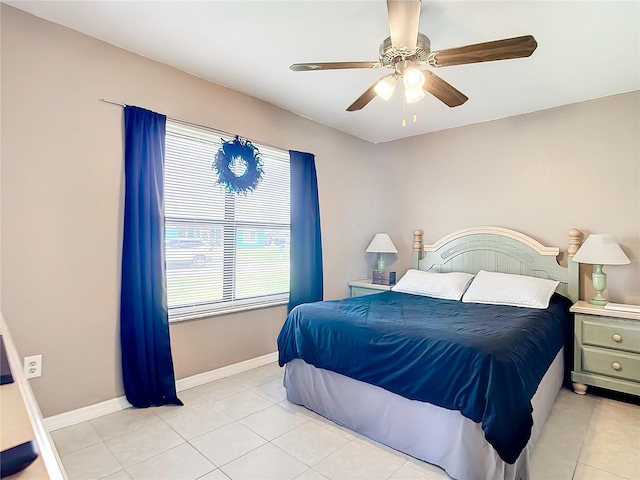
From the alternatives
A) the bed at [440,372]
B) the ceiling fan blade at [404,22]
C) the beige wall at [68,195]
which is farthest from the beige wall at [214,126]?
the ceiling fan blade at [404,22]

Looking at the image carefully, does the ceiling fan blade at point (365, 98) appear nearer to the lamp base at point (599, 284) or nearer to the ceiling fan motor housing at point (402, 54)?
the ceiling fan motor housing at point (402, 54)

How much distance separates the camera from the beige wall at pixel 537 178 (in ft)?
10.0

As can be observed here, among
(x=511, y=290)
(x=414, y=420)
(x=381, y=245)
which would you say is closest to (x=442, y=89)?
(x=511, y=290)

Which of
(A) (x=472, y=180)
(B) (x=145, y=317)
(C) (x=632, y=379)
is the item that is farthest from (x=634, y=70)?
(B) (x=145, y=317)

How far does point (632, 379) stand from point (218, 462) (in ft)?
9.91

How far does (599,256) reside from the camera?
2824mm

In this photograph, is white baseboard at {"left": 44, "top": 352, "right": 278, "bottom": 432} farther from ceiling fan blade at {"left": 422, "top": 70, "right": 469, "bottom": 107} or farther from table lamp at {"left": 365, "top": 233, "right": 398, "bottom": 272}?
ceiling fan blade at {"left": 422, "top": 70, "right": 469, "bottom": 107}

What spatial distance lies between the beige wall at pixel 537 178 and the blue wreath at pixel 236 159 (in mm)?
2097

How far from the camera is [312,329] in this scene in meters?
2.46

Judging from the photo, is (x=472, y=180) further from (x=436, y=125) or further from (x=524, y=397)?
(x=524, y=397)

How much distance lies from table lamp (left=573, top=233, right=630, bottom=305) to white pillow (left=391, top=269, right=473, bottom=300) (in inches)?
38.3

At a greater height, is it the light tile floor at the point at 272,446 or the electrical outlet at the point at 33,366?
the electrical outlet at the point at 33,366

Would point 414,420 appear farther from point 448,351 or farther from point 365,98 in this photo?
point 365,98

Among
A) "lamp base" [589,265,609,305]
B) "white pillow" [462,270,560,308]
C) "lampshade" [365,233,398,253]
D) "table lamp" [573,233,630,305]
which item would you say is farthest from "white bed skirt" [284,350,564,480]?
"lampshade" [365,233,398,253]
